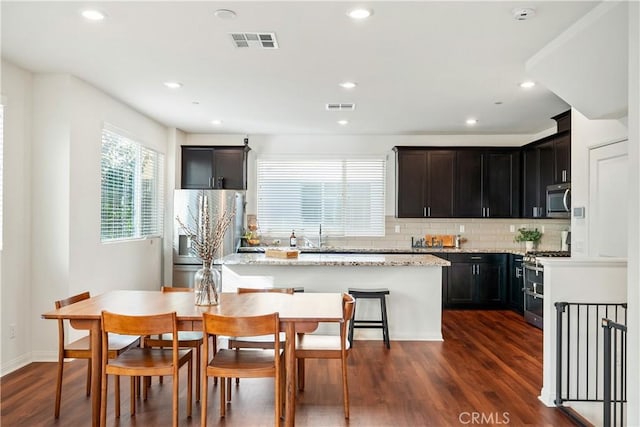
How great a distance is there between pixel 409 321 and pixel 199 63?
3.41 m

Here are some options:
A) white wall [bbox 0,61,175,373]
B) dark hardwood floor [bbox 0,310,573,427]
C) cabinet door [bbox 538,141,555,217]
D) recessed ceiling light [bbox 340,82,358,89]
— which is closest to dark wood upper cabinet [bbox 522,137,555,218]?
cabinet door [bbox 538,141,555,217]

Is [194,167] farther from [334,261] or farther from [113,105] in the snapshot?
[334,261]

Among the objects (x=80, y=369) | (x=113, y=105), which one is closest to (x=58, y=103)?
(x=113, y=105)

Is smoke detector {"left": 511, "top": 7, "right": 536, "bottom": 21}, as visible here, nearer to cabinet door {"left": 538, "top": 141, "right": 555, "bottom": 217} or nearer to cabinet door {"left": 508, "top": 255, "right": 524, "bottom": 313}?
cabinet door {"left": 538, "top": 141, "right": 555, "bottom": 217}

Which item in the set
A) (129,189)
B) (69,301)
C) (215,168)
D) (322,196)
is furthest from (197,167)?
(69,301)

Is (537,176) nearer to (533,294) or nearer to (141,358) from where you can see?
(533,294)

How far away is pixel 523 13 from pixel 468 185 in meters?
4.50

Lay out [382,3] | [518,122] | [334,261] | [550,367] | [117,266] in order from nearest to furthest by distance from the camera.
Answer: [382,3] < [550,367] < [334,261] < [117,266] < [518,122]

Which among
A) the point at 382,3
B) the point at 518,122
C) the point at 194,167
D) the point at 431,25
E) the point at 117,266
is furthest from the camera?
the point at 194,167

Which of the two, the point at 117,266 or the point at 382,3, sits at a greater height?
the point at 382,3

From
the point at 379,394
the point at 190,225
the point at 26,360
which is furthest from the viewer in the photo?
the point at 190,225

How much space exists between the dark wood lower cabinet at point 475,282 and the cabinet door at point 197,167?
3.98 metres

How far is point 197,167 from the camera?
24.3 feet

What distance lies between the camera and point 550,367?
11.5ft
